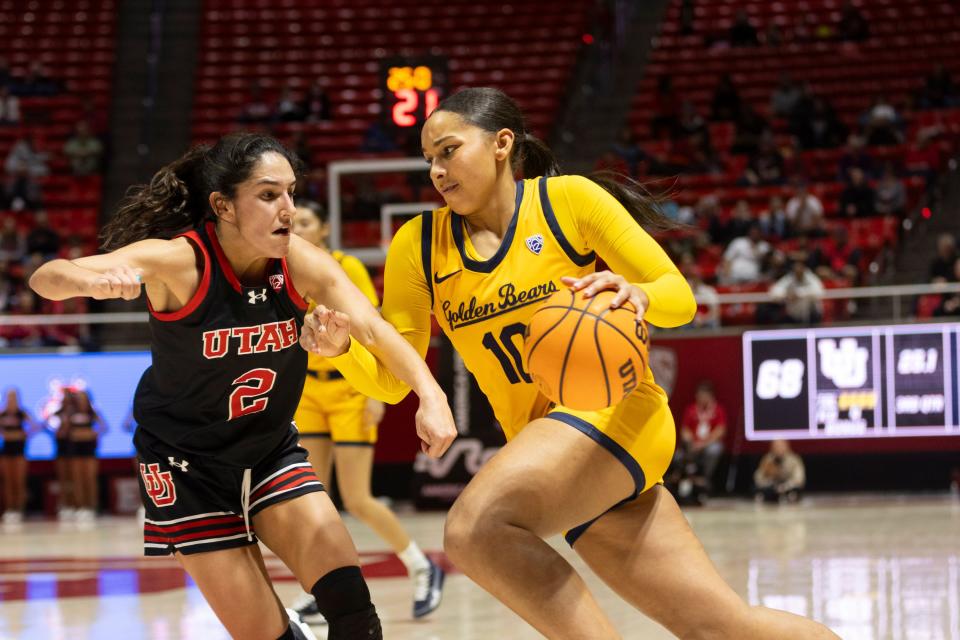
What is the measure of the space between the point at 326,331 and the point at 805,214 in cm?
1200

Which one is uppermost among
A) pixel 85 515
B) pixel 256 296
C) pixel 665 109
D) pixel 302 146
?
pixel 665 109

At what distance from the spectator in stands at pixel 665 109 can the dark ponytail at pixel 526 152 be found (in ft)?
44.5

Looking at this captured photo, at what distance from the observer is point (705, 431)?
12.4 m

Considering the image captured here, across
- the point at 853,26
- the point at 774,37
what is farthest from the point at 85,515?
the point at 853,26

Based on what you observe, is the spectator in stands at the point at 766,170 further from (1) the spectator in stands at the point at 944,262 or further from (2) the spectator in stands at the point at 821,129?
(1) the spectator in stands at the point at 944,262

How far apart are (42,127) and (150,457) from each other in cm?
1591

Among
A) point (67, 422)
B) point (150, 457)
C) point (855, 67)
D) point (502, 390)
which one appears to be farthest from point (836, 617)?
point (855, 67)

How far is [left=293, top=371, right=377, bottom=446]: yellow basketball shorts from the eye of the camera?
6.74m

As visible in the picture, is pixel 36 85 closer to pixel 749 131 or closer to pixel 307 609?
pixel 749 131

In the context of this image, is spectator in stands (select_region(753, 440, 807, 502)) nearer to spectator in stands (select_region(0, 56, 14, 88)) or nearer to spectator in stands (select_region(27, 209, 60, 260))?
spectator in stands (select_region(27, 209, 60, 260))

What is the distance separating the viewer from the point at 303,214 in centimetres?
658

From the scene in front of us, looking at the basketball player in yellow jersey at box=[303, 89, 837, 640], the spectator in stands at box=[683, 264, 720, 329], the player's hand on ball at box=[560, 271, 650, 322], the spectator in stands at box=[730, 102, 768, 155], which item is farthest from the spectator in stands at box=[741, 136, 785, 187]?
the player's hand on ball at box=[560, 271, 650, 322]

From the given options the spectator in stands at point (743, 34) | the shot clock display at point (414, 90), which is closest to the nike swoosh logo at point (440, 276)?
the shot clock display at point (414, 90)

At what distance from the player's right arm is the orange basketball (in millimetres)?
1086
